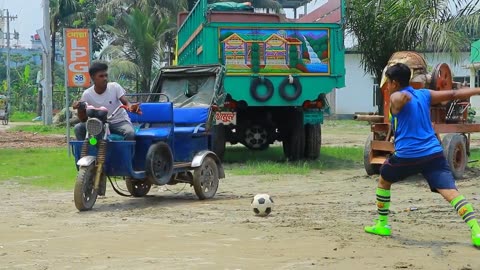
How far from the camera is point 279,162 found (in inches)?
615

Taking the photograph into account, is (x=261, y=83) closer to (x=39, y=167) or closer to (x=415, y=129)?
(x=39, y=167)

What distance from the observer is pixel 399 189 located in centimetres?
1113

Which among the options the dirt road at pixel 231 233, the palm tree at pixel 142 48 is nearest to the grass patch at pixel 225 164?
the dirt road at pixel 231 233

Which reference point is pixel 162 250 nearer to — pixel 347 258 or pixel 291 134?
pixel 347 258

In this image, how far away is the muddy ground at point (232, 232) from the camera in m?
6.01

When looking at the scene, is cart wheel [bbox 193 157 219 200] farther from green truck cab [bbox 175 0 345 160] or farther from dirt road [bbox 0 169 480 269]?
green truck cab [bbox 175 0 345 160]

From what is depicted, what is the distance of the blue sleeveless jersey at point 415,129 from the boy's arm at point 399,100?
4 cm

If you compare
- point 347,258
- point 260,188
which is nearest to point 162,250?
point 347,258

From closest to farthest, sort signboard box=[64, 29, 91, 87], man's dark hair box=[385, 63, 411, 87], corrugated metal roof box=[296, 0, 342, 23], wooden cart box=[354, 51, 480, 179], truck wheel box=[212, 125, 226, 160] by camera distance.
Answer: man's dark hair box=[385, 63, 411, 87]
wooden cart box=[354, 51, 480, 179]
truck wheel box=[212, 125, 226, 160]
corrugated metal roof box=[296, 0, 342, 23]
signboard box=[64, 29, 91, 87]

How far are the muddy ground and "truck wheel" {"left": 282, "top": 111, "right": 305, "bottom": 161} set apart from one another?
4243 mm

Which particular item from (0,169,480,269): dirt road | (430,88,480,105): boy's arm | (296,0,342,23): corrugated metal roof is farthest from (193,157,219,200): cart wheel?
(296,0,342,23): corrugated metal roof

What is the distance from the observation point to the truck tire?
48.0ft

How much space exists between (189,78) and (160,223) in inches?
226

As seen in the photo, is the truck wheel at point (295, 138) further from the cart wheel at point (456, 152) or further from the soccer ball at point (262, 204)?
the soccer ball at point (262, 204)
